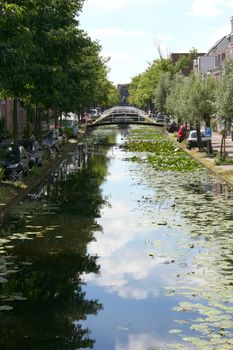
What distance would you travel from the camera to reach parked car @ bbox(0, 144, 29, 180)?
86.0ft

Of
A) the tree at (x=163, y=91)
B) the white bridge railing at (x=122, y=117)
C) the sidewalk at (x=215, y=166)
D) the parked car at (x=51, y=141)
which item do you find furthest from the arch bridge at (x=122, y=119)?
the sidewalk at (x=215, y=166)

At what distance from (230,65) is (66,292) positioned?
2511 centimetres

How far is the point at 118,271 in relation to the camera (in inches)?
522

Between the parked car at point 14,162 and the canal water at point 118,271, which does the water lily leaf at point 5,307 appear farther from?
the parked car at point 14,162

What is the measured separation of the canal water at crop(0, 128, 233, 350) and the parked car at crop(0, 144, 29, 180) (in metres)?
2.30

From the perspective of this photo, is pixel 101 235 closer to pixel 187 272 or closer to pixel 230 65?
pixel 187 272

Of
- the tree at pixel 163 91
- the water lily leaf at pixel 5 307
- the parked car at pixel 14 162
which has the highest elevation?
the tree at pixel 163 91

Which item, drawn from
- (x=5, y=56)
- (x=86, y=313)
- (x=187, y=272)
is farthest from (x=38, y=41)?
(x=86, y=313)

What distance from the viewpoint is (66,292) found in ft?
38.0

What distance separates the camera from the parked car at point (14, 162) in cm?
2621

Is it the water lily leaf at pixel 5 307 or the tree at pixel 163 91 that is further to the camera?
the tree at pixel 163 91

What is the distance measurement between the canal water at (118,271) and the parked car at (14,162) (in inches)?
90.7

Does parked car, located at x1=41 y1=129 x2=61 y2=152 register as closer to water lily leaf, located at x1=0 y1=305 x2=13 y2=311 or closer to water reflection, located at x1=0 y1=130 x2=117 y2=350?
water reflection, located at x1=0 y1=130 x2=117 y2=350

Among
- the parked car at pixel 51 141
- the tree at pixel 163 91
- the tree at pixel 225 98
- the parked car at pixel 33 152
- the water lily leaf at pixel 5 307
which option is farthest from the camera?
the tree at pixel 163 91
